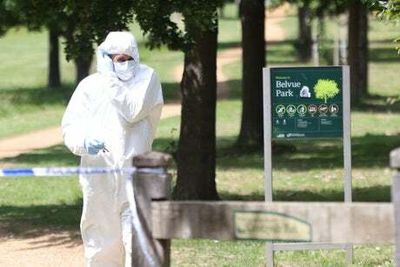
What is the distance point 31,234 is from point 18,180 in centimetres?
509

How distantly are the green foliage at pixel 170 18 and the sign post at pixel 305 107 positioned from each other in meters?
2.47

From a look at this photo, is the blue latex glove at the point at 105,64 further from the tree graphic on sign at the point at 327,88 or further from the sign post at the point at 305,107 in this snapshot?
the tree graphic on sign at the point at 327,88

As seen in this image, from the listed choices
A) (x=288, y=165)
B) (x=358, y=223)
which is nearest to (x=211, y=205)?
(x=358, y=223)

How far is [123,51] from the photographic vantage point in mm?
7590

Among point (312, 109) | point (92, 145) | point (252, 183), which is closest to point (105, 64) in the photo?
point (92, 145)

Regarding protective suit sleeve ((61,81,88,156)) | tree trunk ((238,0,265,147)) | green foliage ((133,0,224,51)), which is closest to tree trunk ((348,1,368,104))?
tree trunk ((238,0,265,147))

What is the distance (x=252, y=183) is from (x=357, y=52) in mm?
13269

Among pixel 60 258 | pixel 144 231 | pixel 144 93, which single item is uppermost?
pixel 144 93

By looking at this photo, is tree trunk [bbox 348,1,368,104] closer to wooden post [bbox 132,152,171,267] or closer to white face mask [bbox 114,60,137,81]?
white face mask [bbox 114,60,137,81]

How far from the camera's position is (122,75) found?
7.70m

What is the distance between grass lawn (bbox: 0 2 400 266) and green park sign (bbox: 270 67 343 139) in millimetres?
1290

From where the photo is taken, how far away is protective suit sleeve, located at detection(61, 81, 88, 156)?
752cm

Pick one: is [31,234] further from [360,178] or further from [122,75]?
[360,178]

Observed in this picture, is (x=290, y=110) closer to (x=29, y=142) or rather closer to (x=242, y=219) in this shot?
(x=242, y=219)
